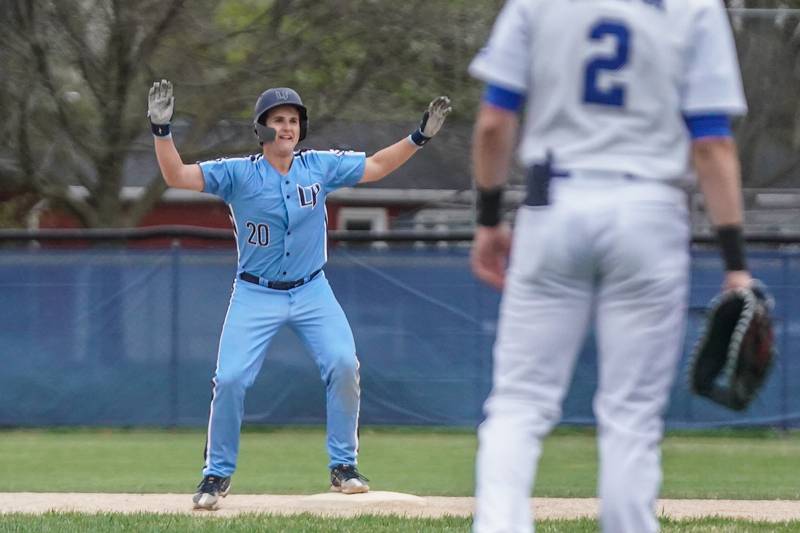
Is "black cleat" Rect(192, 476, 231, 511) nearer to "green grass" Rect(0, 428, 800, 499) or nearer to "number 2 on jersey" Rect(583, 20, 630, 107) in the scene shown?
"green grass" Rect(0, 428, 800, 499)

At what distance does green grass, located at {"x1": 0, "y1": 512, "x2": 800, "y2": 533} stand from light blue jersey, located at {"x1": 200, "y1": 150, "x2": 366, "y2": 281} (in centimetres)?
140

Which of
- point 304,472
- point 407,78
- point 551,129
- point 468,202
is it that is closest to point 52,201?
point 407,78

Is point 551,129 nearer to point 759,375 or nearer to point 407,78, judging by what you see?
point 759,375

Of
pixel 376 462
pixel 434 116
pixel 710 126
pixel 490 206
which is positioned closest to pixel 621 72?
pixel 710 126

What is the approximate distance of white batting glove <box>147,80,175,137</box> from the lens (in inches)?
272

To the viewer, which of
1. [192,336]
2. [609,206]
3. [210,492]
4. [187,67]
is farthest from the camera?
[187,67]

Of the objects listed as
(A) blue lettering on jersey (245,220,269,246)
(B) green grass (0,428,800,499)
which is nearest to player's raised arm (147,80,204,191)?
(A) blue lettering on jersey (245,220,269,246)

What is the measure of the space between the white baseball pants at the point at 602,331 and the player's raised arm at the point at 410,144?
3442mm

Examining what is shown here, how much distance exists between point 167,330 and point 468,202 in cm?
841

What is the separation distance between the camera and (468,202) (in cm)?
2058

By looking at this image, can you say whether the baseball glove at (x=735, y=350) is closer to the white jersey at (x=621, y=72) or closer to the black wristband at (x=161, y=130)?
the white jersey at (x=621, y=72)

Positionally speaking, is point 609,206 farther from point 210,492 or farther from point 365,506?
point 210,492

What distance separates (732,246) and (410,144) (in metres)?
3.79

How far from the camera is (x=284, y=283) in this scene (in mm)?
7500
